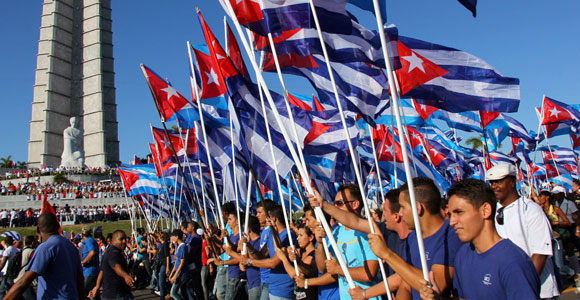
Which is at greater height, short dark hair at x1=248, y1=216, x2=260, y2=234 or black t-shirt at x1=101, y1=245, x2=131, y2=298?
short dark hair at x1=248, y1=216, x2=260, y2=234

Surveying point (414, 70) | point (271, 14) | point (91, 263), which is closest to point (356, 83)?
point (414, 70)

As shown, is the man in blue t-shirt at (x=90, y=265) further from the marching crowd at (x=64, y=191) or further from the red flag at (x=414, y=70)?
the marching crowd at (x=64, y=191)

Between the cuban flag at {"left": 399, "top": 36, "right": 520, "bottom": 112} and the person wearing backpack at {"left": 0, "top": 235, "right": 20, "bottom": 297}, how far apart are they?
28.0ft

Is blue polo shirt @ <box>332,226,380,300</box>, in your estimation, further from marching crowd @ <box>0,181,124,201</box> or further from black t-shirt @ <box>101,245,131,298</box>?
marching crowd @ <box>0,181,124,201</box>

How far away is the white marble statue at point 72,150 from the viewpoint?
192 ft

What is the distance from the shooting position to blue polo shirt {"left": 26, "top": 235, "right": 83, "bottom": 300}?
15.9 feet

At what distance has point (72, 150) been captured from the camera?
2324 inches

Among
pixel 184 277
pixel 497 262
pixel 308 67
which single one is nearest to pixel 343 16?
pixel 308 67

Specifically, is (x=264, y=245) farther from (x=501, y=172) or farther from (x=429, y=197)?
(x=429, y=197)

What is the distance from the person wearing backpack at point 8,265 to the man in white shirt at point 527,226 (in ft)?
29.8

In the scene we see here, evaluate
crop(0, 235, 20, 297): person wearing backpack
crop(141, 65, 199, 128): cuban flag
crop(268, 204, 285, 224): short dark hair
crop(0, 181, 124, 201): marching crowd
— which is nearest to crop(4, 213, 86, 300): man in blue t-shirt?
crop(268, 204, 285, 224): short dark hair

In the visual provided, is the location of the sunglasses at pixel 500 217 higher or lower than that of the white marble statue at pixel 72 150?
lower

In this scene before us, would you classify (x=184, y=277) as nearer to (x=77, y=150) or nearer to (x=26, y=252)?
(x=26, y=252)

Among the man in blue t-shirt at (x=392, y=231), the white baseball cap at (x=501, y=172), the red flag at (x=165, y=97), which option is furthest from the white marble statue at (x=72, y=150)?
the white baseball cap at (x=501, y=172)
